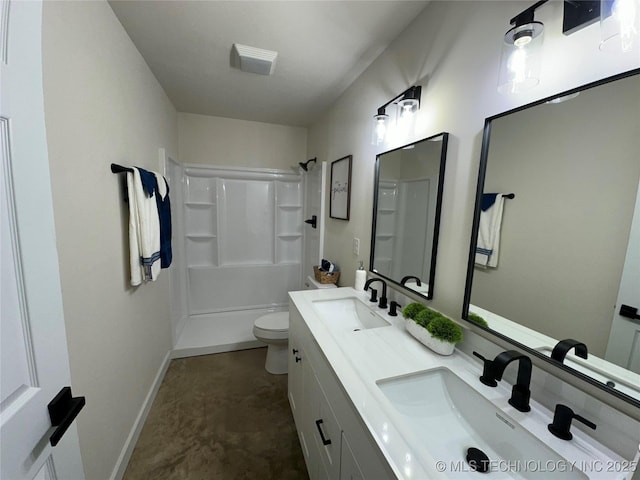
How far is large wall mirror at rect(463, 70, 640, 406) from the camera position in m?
0.63

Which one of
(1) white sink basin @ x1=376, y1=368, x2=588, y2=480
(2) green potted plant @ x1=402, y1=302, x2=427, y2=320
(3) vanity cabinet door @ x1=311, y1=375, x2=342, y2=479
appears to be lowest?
(3) vanity cabinet door @ x1=311, y1=375, x2=342, y2=479

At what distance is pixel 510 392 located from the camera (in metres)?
0.84

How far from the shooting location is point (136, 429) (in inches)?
63.0

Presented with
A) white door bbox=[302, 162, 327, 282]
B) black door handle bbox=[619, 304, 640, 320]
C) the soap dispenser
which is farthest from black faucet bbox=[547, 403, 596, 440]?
white door bbox=[302, 162, 327, 282]

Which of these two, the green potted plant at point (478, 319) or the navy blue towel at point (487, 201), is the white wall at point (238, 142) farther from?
the green potted plant at point (478, 319)

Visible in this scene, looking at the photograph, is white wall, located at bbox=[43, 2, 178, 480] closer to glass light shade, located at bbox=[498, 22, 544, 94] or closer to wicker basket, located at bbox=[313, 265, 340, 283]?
wicker basket, located at bbox=[313, 265, 340, 283]

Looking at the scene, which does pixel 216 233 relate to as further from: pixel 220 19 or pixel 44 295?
pixel 44 295

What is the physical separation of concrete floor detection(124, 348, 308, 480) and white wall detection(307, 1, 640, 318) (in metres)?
1.37

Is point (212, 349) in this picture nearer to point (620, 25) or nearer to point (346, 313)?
point (346, 313)

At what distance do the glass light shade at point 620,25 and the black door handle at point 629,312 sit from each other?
2.07 ft

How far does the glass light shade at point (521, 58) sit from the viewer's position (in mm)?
787

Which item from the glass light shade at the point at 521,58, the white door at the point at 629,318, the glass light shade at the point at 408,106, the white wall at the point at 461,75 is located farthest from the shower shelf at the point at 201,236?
the white door at the point at 629,318

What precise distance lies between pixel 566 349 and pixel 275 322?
6.49 ft

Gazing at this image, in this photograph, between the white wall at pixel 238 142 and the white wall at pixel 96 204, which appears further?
the white wall at pixel 238 142
